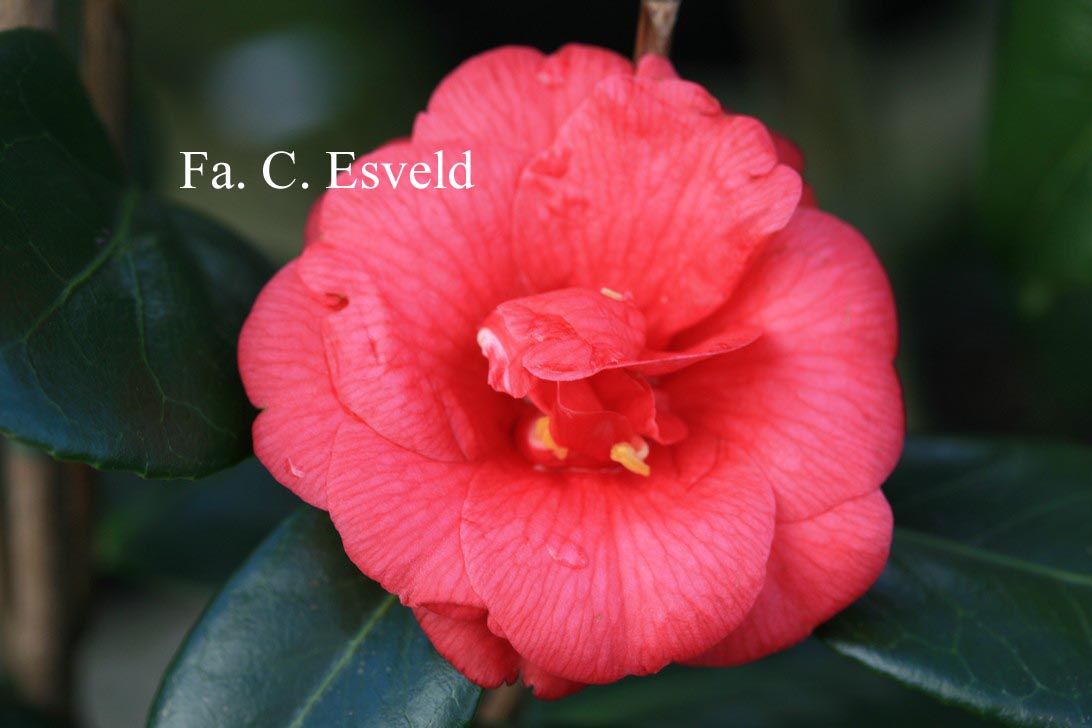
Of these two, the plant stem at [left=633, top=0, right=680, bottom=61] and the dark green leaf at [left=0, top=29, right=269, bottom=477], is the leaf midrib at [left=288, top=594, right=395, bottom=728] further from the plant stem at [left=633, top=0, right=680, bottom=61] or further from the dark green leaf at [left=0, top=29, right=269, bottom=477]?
the plant stem at [left=633, top=0, right=680, bottom=61]

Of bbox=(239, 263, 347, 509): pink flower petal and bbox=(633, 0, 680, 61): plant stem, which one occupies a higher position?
bbox=(633, 0, 680, 61): plant stem

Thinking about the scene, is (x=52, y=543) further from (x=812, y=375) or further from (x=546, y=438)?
(x=812, y=375)

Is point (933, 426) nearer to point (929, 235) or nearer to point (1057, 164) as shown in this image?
point (929, 235)

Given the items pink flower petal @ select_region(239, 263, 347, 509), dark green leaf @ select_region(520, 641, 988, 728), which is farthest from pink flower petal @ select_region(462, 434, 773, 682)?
dark green leaf @ select_region(520, 641, 988, 728)

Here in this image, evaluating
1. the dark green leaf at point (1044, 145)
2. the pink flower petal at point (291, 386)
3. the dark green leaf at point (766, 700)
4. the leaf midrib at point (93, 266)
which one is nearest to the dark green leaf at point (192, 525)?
the dark green leaf at point (766, 700)

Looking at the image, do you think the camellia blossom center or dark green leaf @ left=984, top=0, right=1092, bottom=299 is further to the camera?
dark green leaf @ left=984, top=0, right=1092, bottom=299

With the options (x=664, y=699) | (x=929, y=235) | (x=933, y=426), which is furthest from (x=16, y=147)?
(x=929, y=235)

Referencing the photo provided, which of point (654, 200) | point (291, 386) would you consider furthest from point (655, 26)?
point (291, 386)

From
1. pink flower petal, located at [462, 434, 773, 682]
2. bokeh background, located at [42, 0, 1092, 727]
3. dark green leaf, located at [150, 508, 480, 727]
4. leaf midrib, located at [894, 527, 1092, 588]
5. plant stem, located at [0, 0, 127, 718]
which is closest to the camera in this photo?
pink flower petal, located at [462, 434, 773, 682]

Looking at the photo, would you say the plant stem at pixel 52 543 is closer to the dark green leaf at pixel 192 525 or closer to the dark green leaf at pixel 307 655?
the dark green leaf at pixel 192 525
